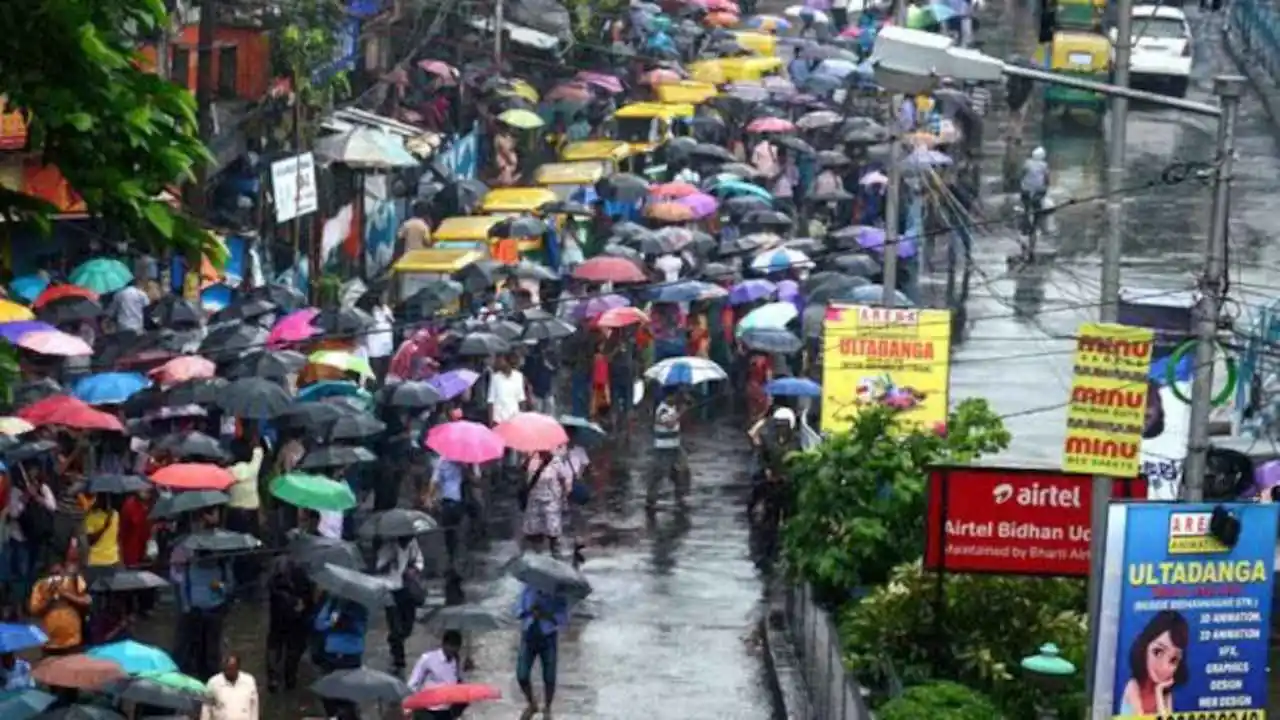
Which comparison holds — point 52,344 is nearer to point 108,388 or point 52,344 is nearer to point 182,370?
point 108,388

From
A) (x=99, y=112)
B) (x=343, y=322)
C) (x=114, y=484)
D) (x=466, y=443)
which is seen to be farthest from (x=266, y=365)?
(x=99, y=112)

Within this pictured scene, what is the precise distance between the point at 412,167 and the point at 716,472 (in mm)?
10000

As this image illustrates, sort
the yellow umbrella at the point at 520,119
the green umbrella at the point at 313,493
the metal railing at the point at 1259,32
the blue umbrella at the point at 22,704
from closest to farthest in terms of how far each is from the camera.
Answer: the blue umbrella at the point at 22,704, the green umbrella at the point at 313,493, the yellow umbrella at the point at 520,119, the metal railing at the point at 1259,32

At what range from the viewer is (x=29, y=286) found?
30.5 metres

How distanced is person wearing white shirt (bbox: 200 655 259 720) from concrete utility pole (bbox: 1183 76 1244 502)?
6324mm

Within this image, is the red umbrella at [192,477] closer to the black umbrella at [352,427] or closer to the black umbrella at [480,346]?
the black umbrella at [352,427]

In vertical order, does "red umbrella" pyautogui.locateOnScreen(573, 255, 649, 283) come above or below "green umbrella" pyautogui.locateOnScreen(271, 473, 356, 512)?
above

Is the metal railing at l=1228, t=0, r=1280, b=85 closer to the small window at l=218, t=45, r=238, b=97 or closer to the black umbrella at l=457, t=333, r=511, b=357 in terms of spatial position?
the small window at l=218, t=45, r=238, b=97

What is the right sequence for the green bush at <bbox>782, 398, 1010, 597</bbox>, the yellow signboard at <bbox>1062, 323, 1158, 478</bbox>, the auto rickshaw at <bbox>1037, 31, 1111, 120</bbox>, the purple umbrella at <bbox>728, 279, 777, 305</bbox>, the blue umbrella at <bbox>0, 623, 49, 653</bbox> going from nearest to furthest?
1. the yellow signboard at <bbox>1062, 323, 1158, 478</bbox>
2. the blue umbrella at <bbox>0, 623, 49, 653</bbox>
3. the green bush at <bbox>782, 398, 1010, 597</bbox>
4. the purple umbrella at <bbox>728, 279, 777, 305</bbox>
5. the auto rickshaw at <bbox>1037, 31, 1111, 120</bbox>

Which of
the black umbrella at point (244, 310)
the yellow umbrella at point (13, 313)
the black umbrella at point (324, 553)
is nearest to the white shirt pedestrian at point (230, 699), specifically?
the black umbrella at point (324, 553)

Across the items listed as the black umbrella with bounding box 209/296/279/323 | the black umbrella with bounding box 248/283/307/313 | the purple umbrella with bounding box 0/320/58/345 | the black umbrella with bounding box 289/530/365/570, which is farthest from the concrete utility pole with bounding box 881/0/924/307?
the black umbrella with bounding box 289/530/365/570

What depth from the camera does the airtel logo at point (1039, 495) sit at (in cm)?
2130

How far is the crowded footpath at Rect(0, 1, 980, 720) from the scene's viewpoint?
23281mm

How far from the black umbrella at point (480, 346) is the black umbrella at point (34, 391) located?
464 cm
